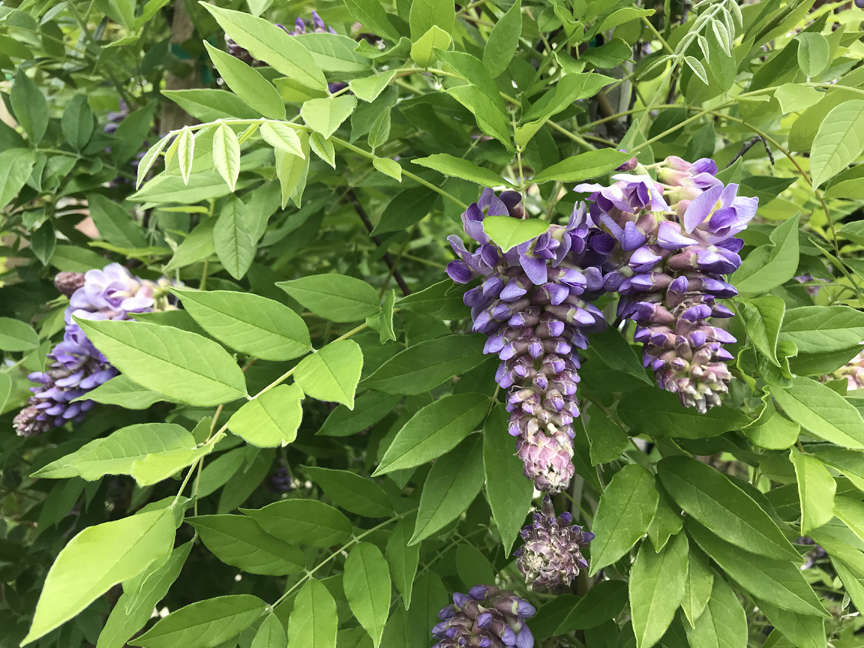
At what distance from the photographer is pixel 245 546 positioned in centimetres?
52

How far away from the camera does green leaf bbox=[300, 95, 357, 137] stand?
43 centimetres

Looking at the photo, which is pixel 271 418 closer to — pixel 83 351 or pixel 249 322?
pixel 249 322

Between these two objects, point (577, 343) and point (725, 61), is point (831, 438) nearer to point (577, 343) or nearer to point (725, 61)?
point (577, 343)

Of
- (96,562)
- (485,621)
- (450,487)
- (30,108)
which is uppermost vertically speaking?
(30,108)

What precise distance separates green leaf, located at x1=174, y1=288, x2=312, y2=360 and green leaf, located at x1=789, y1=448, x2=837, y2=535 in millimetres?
340

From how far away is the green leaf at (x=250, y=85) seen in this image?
45 cm

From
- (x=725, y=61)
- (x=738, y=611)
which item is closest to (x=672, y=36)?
(x=725, y=61)

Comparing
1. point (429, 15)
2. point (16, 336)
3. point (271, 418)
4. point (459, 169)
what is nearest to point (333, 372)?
point (271, 418)

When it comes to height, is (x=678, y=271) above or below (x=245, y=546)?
above

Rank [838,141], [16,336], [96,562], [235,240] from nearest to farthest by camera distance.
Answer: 1. [96,562]
2. [838,141]
3. [235,240]
4. [16,336]

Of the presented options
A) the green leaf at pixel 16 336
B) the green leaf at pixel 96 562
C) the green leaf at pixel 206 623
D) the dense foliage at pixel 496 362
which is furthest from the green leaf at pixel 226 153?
the green leaf at pixel 16 336

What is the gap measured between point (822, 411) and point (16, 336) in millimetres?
759

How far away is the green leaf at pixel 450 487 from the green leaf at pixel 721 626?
17 centimetres

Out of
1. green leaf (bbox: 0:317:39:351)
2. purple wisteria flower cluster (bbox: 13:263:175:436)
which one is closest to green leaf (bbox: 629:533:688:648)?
purple wisteria flower cluster (bbox: 13:263:175:436)
